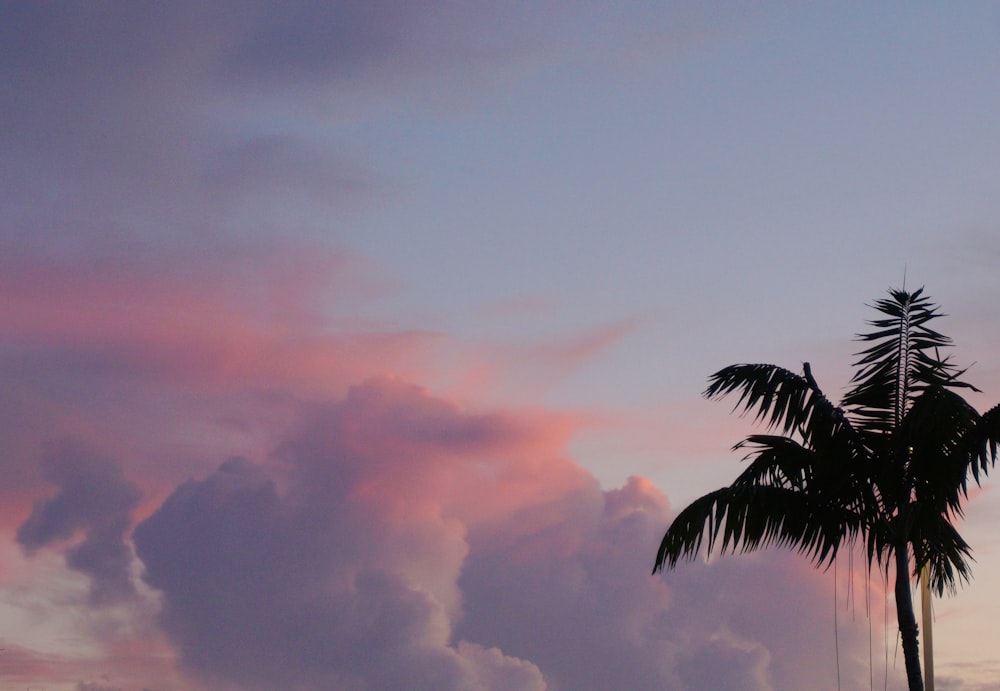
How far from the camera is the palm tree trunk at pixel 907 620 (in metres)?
21.7

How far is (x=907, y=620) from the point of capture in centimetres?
2173

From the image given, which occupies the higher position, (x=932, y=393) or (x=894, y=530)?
(x=932, y=393)

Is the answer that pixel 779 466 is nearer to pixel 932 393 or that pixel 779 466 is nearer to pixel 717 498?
pixel 717 498

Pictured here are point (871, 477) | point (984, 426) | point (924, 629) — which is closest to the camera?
point (984, 426)

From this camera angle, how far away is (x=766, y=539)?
22656 mm

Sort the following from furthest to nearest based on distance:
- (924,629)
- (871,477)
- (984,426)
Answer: (924,629) → (871,477) → (984,426)

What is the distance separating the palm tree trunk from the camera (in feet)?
71.3

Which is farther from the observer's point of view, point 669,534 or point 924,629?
point 924,629

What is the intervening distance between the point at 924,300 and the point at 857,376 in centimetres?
170

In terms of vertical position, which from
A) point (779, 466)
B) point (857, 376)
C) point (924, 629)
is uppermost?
point (857, 376)

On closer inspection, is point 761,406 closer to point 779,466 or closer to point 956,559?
point 779,466

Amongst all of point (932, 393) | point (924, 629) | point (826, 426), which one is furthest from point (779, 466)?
point (924, 629)

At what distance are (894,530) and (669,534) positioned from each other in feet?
11.8

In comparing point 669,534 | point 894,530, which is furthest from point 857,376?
point 669,534
